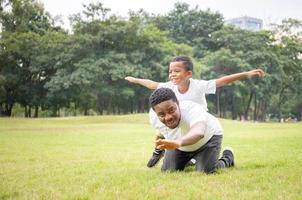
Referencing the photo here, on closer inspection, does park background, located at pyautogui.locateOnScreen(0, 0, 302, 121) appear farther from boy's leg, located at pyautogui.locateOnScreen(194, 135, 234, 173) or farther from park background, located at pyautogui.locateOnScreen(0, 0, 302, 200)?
boy's leg, located at pyautogui.locateOnScreen(194, 135, 234, 173)

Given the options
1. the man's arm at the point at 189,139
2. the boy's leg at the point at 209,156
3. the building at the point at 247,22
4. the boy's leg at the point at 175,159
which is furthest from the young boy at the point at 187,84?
the building at the point at 247,22

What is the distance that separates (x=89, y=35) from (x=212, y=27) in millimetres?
20187

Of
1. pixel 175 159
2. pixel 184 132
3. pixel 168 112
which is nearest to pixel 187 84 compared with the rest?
pixel 175 159

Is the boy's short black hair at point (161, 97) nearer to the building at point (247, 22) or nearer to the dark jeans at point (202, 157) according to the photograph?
the dark jeans at point (202, 157)

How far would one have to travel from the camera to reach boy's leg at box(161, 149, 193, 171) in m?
6.05

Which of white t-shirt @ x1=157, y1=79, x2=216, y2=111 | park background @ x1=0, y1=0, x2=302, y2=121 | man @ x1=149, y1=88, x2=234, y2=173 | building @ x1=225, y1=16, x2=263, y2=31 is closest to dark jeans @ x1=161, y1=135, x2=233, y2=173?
man @ x1=149, y1=88, x2=234, y2=173

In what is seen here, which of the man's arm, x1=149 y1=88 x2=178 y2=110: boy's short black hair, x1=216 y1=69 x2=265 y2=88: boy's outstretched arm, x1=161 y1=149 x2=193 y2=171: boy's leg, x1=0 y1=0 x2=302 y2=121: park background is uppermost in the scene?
x1=0 y1=0 x2=302 y2=121: park background

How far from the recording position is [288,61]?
2174 inches

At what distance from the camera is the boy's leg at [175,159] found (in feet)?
19.8

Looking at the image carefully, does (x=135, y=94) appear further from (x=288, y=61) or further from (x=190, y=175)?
(x=190, y=175)

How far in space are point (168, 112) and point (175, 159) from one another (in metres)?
1.25

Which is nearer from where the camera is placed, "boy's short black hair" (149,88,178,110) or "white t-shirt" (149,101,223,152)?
"boy's short black hair" (149,88,178,110)

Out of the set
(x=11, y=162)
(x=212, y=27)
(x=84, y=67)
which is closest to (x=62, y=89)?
(x=84, y=67)

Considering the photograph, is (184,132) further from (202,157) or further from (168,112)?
(202,157)
